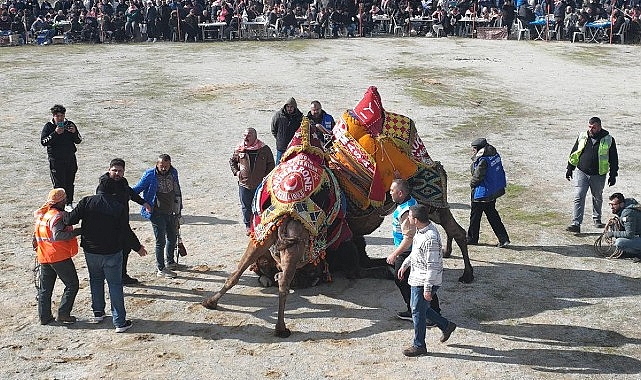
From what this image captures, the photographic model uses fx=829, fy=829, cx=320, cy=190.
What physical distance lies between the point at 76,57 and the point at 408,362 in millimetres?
24929

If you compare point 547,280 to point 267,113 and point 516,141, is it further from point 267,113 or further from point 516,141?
point 267,113

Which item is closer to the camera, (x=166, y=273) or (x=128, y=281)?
(x=128, y=281)

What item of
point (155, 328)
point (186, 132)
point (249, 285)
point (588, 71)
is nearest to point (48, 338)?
point (155, 328)

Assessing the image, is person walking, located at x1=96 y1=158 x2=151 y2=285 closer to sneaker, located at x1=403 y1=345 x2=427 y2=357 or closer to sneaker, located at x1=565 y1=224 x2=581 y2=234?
sneaker, located at x1=403 y1=345 x2=427 y2=357

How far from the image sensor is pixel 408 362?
26.9ft

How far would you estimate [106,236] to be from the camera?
8.79 meters

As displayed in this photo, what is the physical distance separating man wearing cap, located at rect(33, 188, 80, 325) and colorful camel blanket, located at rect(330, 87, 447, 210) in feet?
10.5

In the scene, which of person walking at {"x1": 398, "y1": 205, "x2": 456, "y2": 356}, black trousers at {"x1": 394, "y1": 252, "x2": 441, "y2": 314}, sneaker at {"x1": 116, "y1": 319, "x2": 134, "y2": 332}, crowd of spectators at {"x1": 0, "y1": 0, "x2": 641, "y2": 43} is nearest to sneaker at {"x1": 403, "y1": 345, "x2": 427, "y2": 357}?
person walking at {"x1": 398, "y1": 205, "x2": 456, "y2": 356}

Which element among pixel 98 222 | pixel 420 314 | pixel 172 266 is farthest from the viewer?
pixel 172 266

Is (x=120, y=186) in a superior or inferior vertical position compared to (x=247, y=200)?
superior

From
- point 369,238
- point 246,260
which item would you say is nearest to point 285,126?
point 369,238

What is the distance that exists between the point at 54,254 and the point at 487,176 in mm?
5762

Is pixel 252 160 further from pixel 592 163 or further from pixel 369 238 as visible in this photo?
pixel 592 163

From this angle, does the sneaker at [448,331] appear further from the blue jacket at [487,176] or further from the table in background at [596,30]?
the table in background at [596,30]
